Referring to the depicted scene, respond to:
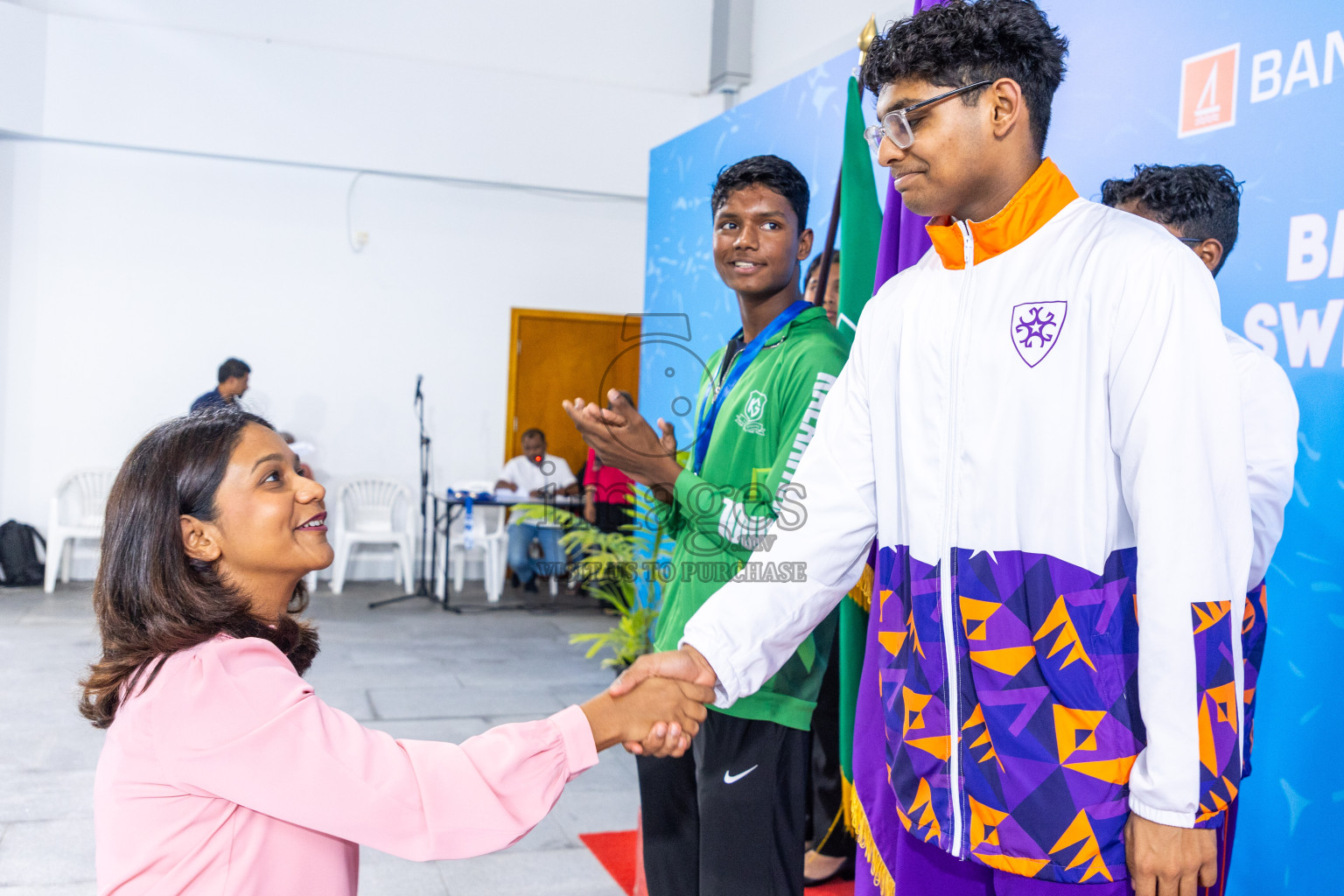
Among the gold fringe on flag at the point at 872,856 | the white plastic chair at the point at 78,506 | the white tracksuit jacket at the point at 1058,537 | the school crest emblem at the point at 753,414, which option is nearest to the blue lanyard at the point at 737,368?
the school crest emblem at the point at 753,414

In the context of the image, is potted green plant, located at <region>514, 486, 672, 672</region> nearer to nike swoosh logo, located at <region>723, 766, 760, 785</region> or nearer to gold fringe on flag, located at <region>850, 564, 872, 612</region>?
gold fringe on flag, located at <region>850, 564, 872, 612</region>

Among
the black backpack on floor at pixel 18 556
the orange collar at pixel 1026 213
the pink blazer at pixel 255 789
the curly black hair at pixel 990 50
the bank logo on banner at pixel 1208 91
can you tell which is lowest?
the black backpack on floor at pixel 18 556

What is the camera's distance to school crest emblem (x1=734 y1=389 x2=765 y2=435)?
6.28 feet

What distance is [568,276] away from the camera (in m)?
8.63

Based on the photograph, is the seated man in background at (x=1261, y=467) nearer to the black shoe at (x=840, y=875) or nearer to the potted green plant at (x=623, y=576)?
the black shoe at (x=840, y=875)

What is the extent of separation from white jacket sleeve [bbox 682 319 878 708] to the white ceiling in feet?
24.3

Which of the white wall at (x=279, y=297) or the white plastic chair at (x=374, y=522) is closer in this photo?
the white wall at (x=279, y=297)

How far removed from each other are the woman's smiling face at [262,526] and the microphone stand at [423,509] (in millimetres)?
5893

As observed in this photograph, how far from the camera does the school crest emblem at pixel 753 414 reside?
6.28 feet

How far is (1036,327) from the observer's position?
1.20 m

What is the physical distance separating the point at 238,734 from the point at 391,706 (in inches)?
141

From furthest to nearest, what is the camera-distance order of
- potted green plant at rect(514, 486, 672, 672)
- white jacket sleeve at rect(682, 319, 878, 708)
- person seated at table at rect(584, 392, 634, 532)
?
person seated at table at rect(584, 392, 634, 532) < potted green plant at rect(514, 486, 672, 672) < white jacket sleeve at rect(682, 319, 878, 708)

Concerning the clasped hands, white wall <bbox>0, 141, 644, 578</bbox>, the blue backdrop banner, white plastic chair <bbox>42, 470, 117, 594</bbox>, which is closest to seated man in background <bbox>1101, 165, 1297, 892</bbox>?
the clasped hands

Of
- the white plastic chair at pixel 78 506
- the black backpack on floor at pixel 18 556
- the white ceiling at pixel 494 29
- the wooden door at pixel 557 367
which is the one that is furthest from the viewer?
the wooden door at pixel 557 367
